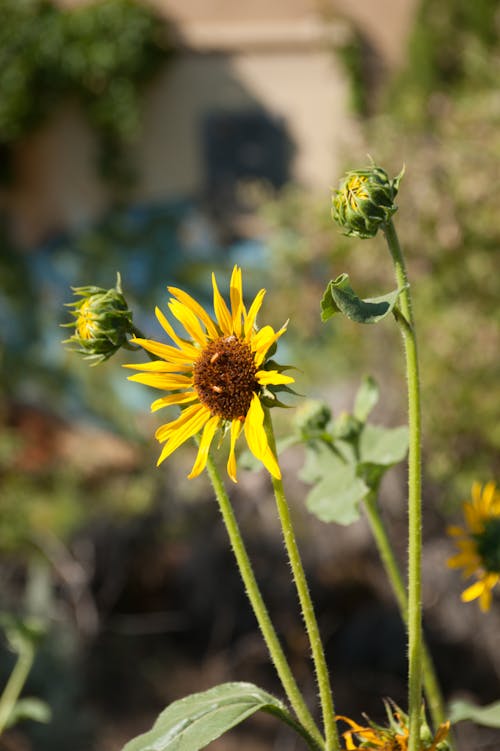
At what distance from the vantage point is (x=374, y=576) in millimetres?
3922

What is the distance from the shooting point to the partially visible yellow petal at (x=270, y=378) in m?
0.58

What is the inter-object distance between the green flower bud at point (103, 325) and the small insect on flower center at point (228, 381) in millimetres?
69

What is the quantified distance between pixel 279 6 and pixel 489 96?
7.88 ft

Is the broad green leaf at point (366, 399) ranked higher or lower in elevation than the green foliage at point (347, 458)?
higher

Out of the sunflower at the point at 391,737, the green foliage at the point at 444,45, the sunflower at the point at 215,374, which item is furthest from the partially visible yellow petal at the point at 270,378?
the green foliage at the point at 444,45

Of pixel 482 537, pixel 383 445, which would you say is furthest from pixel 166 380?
pixel 482 537

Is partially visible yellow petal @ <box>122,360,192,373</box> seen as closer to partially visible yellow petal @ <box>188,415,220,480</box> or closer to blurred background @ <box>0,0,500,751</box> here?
partially visible yellow petal @ <box>188,415,220,480</box>

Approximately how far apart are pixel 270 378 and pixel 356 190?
0.13m

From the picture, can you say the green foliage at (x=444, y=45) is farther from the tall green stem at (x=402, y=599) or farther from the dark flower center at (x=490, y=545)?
the tall green stem at (x=402, y=599)

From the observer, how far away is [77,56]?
658cm

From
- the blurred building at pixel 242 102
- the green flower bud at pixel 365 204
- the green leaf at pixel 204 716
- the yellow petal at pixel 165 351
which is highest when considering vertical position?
the blurred building at pixel 242 102

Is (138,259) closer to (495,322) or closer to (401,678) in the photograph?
(495,322)

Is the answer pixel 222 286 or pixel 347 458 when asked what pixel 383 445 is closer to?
pixel 347 458

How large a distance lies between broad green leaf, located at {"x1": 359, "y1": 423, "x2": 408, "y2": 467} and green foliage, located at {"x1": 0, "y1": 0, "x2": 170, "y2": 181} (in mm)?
6142
